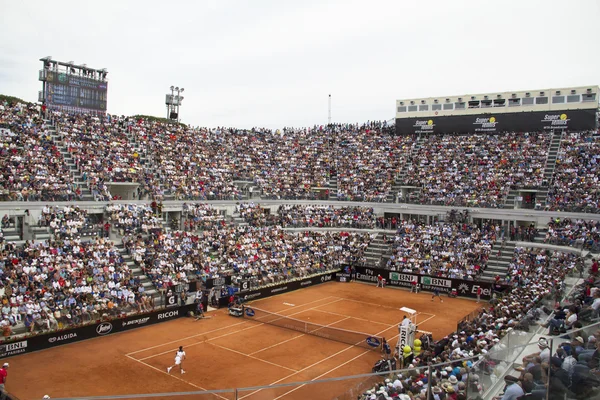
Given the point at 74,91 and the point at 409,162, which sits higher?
the point at 74,91

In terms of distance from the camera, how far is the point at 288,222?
5359 centimetres

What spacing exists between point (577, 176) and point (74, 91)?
176ft

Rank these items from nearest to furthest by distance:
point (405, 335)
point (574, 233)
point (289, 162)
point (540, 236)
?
point (405, 335) < point (574, 233) < point (540, 236) < point (289, 162)

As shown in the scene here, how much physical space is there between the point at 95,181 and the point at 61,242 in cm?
962

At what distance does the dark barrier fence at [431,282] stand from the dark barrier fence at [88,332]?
777 inches

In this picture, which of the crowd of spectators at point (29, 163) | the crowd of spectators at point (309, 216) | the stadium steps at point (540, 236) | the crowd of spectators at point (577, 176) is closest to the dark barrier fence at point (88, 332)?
the crowd of spectators at point (29, 163)

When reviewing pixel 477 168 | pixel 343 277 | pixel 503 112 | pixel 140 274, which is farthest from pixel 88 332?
pixel 503 112

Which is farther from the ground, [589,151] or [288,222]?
[589,151]

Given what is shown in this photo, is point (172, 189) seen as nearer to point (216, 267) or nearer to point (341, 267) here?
point (216, 267)

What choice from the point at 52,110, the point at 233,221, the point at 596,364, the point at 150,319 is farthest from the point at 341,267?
the point at 596,364

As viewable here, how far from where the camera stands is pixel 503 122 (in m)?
61.8

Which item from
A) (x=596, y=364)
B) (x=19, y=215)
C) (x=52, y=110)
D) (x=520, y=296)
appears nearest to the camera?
(x=596, y=364)

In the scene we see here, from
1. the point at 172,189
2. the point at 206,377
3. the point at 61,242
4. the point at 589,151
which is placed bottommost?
the point at 206,377

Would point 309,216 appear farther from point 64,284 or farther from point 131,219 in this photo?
point 64,284
